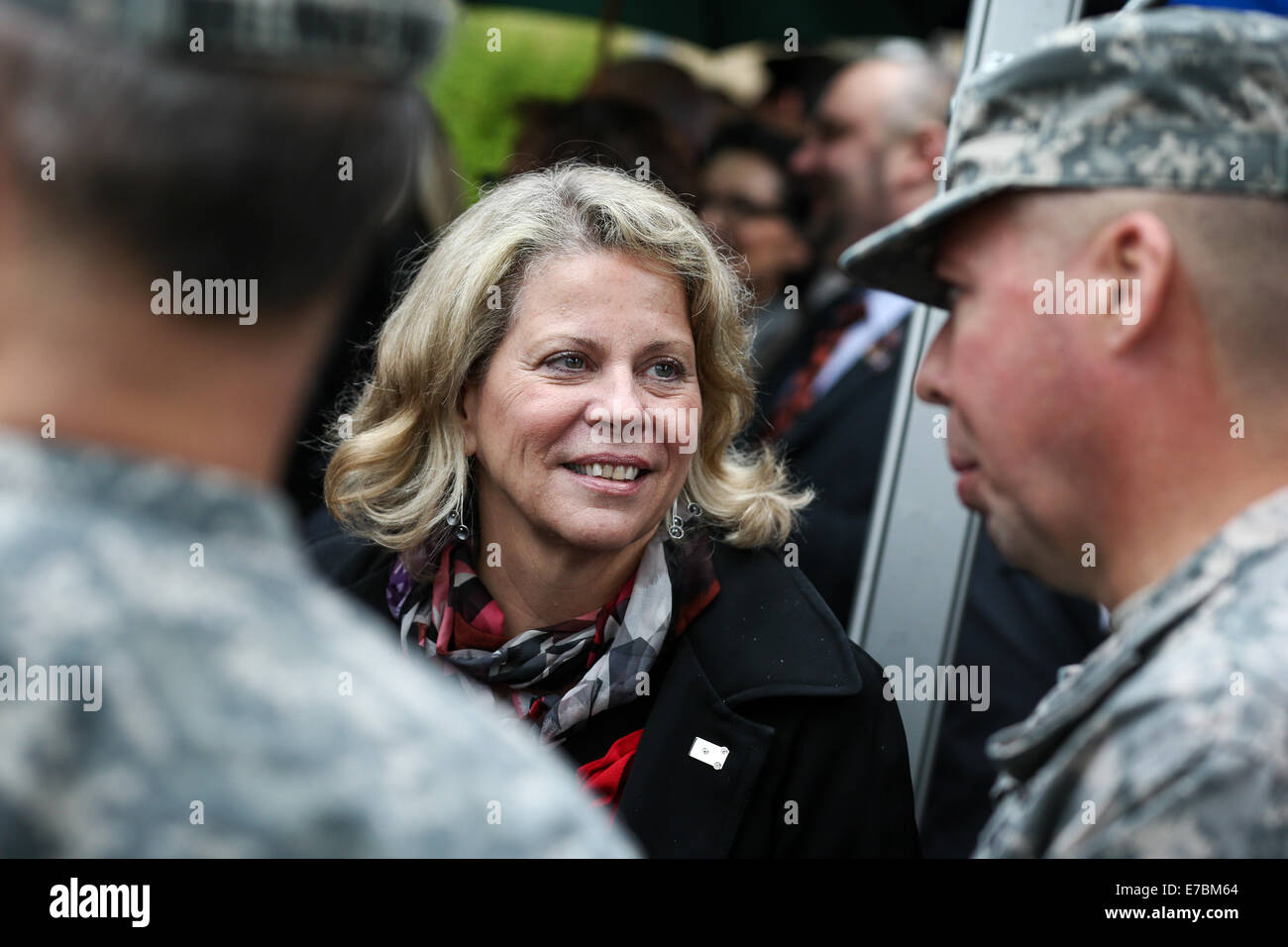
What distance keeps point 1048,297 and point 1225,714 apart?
51 cm

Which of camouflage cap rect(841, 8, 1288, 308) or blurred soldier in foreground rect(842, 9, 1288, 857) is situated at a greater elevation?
camouflage cap rect(841, 8, 1288, 308)

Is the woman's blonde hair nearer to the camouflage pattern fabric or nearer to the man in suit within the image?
the man in suit

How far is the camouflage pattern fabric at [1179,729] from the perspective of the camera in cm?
119

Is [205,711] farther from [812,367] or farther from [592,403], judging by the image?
[812,367]

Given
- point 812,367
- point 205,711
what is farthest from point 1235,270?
point 812,367

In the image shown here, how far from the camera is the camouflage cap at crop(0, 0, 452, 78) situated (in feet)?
2.81

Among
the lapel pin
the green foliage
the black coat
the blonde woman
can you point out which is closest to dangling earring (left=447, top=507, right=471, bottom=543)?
the blonde woman

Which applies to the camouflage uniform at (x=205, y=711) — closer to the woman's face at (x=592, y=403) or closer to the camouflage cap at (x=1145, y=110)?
the camouflage cap at (x=1145, y=110)

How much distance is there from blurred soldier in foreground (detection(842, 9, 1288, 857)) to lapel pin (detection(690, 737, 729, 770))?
953 millimetres

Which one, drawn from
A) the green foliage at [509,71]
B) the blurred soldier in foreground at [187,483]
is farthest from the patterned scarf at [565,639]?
the green foliage at [509,71]

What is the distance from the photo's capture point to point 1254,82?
1.41 meters

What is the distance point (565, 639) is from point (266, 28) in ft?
6.23

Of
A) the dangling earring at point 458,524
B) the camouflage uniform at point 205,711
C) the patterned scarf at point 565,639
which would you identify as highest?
the camouflage uniform at point 205,711

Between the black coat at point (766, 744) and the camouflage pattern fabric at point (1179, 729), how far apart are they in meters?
0.99
